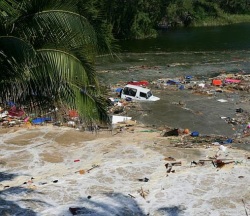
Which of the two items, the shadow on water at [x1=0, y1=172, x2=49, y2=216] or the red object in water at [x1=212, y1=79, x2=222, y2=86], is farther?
the red object in water at [x1=212, y1=79, x2=222, y2=86]

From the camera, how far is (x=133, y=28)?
5412 centimetres

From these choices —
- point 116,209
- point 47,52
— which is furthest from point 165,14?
point 47,52

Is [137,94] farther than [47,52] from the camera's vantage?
Yes

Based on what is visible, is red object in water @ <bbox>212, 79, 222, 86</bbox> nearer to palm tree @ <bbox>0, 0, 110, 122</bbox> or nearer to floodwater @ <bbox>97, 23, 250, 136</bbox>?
floodwater @ <bbox>97, 23, 250, 136</bbox>

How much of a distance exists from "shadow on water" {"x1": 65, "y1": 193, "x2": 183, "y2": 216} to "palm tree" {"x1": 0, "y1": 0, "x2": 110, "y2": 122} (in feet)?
14.0

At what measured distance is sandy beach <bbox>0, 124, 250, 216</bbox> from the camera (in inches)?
437

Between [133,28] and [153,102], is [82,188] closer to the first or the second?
[153,102]

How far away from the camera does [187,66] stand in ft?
116

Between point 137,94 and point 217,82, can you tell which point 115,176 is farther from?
point 217,82

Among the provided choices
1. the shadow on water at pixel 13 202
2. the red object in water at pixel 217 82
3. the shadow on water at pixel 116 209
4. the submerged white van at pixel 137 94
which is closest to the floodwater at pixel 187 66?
the submerged white van at pixel 137 94

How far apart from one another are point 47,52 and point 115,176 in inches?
276

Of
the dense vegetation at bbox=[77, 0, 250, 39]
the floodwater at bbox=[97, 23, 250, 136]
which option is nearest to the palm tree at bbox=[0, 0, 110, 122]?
the floodwater at bbox=[97, 23, 250, 136]

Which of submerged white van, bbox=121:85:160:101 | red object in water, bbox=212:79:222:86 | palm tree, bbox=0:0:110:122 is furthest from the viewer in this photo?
red object in water, bbox=212:79:222:86

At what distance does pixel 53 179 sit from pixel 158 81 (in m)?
16.7
